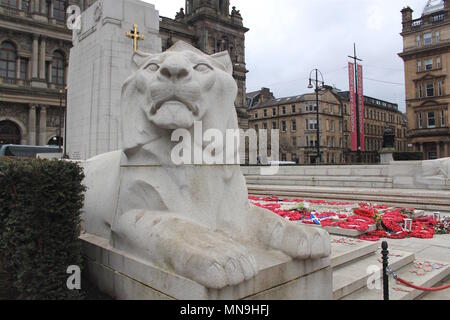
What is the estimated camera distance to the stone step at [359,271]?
11.5ft

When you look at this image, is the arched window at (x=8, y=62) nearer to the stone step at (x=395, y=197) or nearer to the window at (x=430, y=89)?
the stone step at (x=395, y=197)

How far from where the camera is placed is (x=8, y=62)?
3472cm

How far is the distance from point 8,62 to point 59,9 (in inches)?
313

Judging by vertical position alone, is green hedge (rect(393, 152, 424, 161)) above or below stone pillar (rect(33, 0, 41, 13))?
below

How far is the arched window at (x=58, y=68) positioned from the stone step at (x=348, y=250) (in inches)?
1526

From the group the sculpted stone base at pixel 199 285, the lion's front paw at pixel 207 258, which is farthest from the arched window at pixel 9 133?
the lion's front paw at pixel 207 258

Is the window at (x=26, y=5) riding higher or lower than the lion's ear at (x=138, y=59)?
higher

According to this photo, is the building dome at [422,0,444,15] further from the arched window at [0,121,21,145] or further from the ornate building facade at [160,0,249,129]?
the arched window at [0,121,21,145]

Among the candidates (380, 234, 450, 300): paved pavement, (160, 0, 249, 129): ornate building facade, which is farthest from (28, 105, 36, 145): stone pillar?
(380, 234, 450, 300): paved pavement

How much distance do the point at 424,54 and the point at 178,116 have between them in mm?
49127

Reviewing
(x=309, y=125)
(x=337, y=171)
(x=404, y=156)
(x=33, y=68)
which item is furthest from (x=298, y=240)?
(x=309, y=125)

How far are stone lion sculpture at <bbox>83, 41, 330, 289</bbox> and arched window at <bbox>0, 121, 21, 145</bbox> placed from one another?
36803mm

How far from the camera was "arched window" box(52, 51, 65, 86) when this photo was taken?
37094 mm
